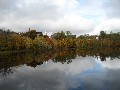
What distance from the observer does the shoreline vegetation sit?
92.6 metres

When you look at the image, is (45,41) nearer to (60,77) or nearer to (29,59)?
(29,59)

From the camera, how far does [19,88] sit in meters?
26.7

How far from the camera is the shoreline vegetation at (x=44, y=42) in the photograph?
3644 inches

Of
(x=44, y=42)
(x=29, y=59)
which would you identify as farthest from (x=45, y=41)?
(x=29, y=59)

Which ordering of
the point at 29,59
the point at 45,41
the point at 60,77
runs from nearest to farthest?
the point at 60,77, the point at 29,59, the point at 45,41

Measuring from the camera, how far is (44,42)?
126500 millimetres

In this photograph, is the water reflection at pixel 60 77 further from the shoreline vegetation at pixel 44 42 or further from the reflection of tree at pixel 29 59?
the shoreline vegetation at pixel 44 42

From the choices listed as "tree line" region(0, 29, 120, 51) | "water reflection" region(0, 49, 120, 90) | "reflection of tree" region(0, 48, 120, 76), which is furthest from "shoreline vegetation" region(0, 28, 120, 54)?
"water reflection" region(0, 49, 120, 90)

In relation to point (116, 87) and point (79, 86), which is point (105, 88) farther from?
point (79, 86)

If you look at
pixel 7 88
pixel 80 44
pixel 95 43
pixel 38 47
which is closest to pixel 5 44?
pixel 38 47

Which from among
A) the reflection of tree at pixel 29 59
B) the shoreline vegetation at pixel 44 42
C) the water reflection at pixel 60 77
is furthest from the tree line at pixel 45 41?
the water reflection at pixel 60 77

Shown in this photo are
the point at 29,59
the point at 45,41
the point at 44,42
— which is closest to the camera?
the point at 29,59

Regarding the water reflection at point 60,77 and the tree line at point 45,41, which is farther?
the tree line at point 45,41

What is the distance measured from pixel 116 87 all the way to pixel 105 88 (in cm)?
118
